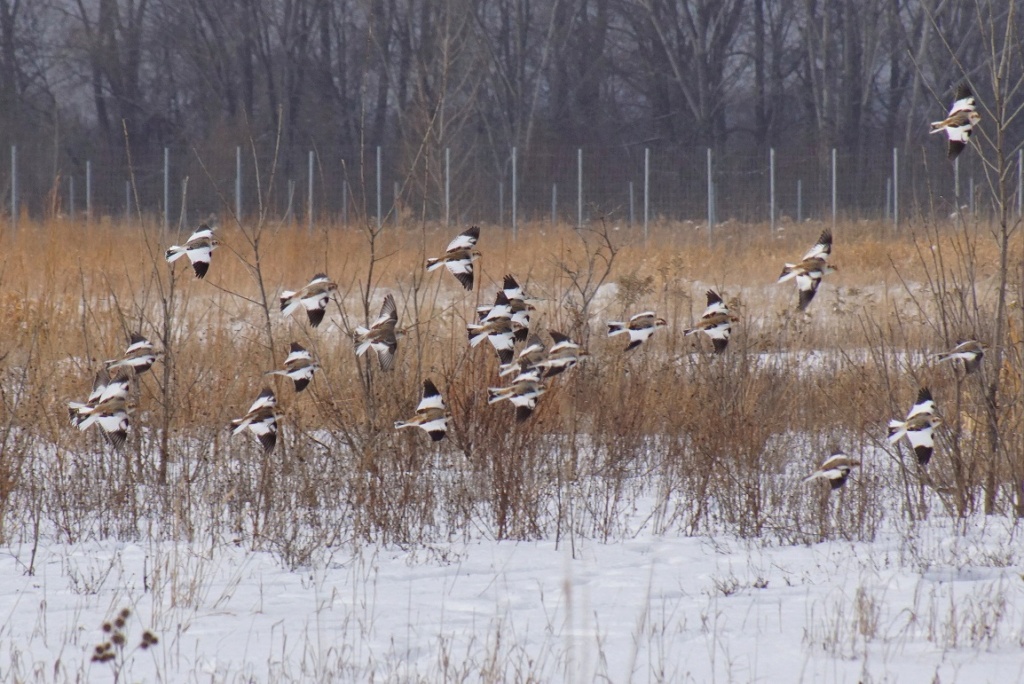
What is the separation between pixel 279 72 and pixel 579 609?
102ft

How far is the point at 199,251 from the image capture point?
15.4 ft

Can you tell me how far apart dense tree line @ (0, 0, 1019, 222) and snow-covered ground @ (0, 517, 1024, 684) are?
26.0 m

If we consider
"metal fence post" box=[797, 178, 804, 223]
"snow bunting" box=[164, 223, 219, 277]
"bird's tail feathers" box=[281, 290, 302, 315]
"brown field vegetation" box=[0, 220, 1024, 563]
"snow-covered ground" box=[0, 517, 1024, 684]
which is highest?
"metal fence post" box=[797, 178, 804, 223]

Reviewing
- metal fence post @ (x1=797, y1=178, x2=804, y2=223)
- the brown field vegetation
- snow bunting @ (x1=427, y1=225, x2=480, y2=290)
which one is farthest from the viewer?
metal fence post @ (x1=797, y1=178, x2=804, y2=223)

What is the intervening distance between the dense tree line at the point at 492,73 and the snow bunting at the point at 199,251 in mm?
25643

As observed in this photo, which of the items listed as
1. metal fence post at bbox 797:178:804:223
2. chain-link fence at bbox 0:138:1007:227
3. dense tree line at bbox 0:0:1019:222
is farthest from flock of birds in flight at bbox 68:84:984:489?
dense tree line at bbox 0:0:1019:222

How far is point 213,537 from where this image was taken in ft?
Answer: 14.5

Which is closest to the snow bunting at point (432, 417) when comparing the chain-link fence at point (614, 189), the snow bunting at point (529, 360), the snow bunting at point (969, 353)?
the snow bunting at point (529, 360)

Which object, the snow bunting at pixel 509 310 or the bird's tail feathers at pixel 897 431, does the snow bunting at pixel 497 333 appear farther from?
the bird's tail feathers at pixel 897 431

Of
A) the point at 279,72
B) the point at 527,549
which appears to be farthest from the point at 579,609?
the point at 279,72

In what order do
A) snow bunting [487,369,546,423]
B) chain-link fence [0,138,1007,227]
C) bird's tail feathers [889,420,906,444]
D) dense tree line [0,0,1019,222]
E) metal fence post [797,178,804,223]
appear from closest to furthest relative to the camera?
bird's tail feathers [889,420,906,444] < snow bunting [487,369,546,423] < chain-link fence [0,138,1007,227] < metal fence post [797,178,804,223] < dense tree line [0,0,1019,222]

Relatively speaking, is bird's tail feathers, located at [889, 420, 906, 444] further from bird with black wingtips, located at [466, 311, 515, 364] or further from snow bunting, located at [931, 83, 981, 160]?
bird with black wingtips, located at [466, 311, 515, 364]

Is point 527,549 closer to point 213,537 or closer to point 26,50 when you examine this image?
point 213,537

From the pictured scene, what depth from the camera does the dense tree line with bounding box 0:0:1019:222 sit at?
3094 cm
